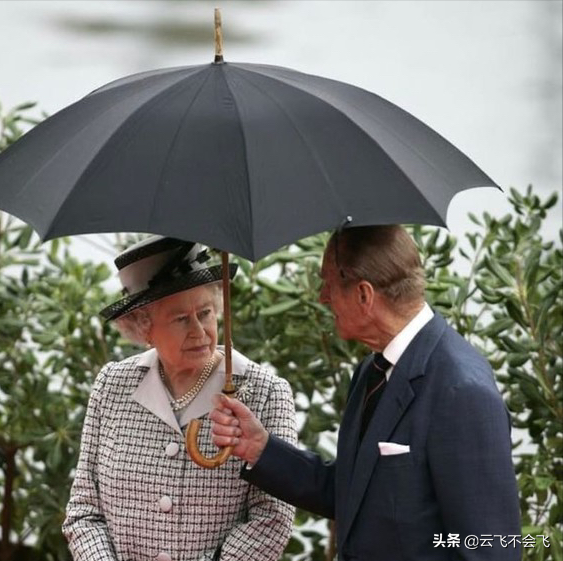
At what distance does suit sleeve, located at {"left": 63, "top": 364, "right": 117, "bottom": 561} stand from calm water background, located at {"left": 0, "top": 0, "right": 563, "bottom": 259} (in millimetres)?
4584

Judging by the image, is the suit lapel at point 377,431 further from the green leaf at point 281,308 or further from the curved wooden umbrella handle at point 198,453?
the green leaf at point 281,308

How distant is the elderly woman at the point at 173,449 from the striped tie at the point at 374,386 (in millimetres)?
311

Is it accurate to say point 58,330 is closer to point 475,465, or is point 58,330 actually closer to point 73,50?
point 475,465

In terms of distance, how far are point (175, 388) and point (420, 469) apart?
2.44 ft

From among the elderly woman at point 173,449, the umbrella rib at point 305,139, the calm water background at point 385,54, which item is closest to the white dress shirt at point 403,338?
the umbrella rib at point 305,139

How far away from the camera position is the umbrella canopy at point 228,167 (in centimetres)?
270

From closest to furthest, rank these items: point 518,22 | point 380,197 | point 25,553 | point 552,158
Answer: point 380,197, point 25,553, point 552,158, point 518,22

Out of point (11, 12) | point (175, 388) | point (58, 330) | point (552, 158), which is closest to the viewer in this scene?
point (175, 388)

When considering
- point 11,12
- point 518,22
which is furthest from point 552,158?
point 11,12

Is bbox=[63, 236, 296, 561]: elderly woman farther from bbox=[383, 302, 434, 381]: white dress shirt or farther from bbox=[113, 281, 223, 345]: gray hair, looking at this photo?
bbox=[383, 302, 434, 381]: white dress shirt

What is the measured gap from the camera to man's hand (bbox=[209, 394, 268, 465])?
306cm

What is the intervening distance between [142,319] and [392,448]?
75cm

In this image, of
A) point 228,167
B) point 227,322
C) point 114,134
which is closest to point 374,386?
point 227,322

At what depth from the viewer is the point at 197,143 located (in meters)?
2.78
